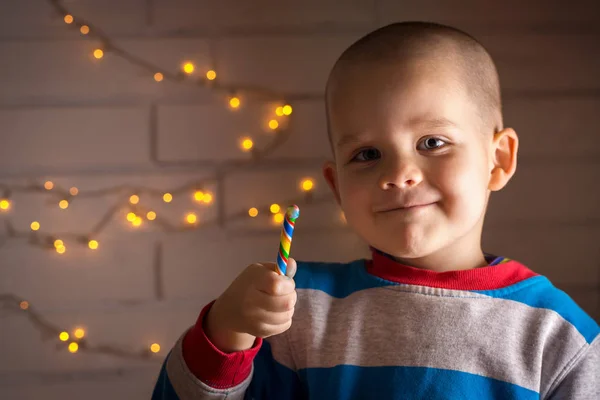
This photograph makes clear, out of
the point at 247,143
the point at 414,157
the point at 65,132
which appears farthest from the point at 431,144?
the point at 65,132

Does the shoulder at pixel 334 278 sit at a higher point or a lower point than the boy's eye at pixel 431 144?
lower

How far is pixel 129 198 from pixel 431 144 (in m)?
0.73

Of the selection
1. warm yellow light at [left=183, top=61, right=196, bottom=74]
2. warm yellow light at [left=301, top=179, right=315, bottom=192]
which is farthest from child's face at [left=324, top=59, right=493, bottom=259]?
warm yellow light at [left=183, top=61, right=196, bottom=74]

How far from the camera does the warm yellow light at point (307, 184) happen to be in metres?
1.33

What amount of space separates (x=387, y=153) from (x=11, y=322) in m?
0.96

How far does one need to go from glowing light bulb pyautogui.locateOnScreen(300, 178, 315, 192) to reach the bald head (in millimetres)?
384

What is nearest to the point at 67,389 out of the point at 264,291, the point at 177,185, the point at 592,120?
the point at 177,185

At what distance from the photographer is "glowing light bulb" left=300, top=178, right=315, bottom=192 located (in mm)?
1329

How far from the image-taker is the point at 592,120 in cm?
132

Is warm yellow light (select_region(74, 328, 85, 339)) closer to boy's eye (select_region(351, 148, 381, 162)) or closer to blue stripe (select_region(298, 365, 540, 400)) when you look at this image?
blue stripe (select_region(298, 365, 540, 400))

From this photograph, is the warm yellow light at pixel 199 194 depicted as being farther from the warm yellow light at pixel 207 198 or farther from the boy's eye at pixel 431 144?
the boy's eye at pixel 431 144

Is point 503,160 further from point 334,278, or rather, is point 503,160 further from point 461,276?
point 334,278

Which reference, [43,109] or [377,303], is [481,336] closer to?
[377,303]

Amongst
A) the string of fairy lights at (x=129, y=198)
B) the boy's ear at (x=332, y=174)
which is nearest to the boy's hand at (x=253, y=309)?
the boy's ear at (x=332, y=174)
